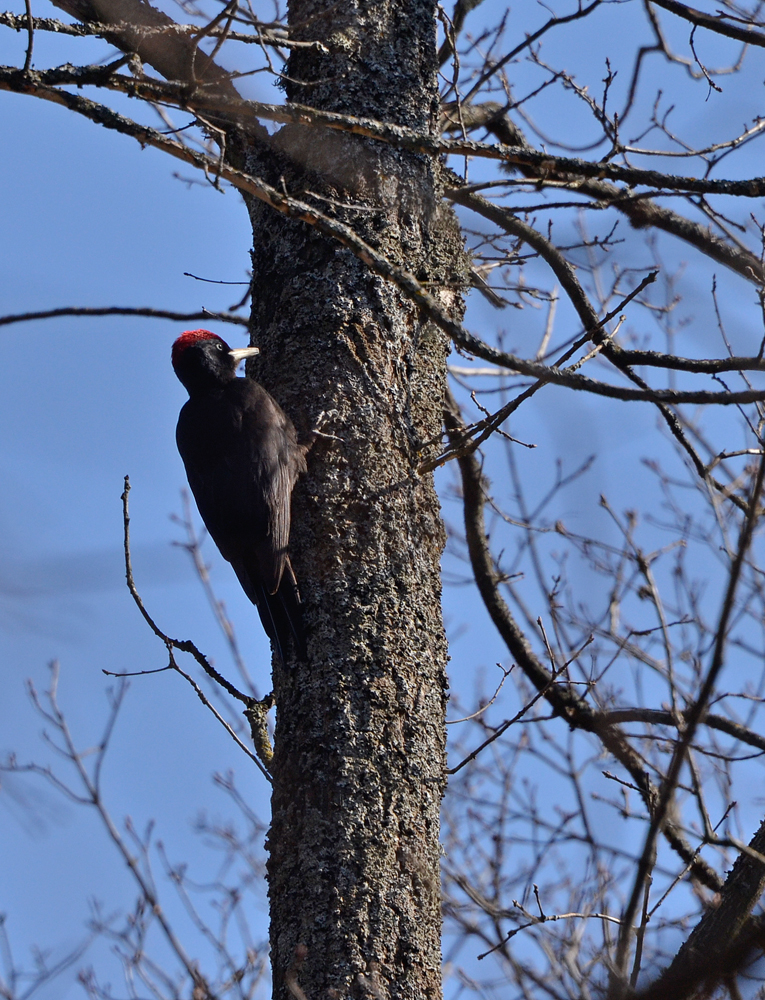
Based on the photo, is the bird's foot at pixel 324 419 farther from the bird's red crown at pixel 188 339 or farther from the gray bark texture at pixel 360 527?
the bird's red crown at pixel 188 339

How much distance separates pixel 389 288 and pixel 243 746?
1623 millimetres

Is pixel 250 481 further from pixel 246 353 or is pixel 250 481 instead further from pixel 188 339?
pixel 188 339

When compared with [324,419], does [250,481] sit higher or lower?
higher

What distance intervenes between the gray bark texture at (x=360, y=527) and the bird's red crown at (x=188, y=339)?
123 centimetres

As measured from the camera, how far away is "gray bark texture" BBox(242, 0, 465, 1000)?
8.50ft

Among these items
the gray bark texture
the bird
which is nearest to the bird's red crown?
the bird

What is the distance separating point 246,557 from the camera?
365 centimetres

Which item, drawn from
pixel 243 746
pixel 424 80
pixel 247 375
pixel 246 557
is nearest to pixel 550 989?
pixel 243 746

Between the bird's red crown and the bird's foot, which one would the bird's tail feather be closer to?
the bird's foot

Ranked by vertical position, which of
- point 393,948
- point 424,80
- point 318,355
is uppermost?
point 424,80

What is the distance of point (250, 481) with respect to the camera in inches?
149

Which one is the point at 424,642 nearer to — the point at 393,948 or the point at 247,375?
the point at 393,948

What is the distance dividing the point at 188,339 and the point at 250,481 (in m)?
1.39

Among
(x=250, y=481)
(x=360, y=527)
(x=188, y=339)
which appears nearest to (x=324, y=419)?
(x=360, y=527)
